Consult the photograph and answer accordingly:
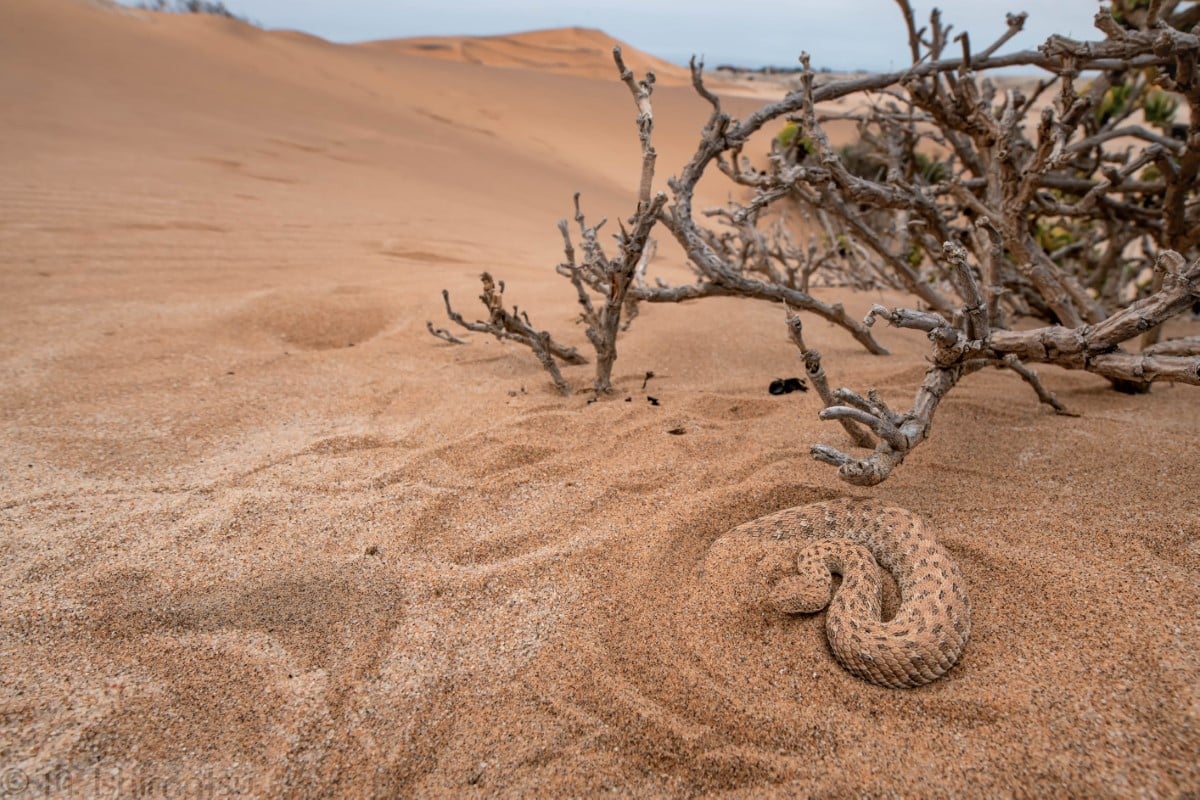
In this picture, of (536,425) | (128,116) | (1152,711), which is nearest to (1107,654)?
(1152,711)

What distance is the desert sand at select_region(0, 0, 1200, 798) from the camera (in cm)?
155

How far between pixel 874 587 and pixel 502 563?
119 centimetres

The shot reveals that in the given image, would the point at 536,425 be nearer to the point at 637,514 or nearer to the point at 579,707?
the point at 637,514

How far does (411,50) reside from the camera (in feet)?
128

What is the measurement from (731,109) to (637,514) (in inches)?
1005

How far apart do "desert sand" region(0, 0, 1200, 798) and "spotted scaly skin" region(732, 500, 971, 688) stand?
→ 7cm

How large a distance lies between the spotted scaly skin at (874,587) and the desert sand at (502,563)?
2.8 inches

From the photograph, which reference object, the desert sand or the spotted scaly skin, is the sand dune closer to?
the desert sand

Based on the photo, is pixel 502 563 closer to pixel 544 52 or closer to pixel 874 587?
pixel 874 587

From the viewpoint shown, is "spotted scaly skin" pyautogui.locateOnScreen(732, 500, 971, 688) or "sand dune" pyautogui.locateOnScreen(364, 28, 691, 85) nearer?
"spotted scaly skin" pyautogui.locateOnScreen(732, 500, 971, 688)

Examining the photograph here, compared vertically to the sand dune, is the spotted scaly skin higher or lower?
lower

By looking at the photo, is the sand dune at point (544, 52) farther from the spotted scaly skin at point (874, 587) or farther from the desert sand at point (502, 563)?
the spotted scaly skin at point (874, 587)

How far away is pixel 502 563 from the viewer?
2172 millimetres

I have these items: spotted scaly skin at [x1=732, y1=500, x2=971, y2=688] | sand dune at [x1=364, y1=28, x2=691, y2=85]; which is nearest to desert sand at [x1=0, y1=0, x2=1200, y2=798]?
spotted scaly skin at [x1=732, y1=500, x2=971, y2=688]
